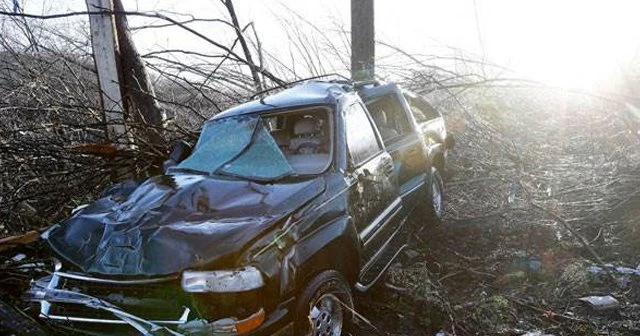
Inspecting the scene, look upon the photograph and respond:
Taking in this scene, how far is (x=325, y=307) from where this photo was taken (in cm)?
336

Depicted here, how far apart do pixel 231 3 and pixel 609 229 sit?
6.78 meters

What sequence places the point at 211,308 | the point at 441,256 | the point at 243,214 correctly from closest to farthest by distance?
the point at 211,308 → the point at 243,214 → the point at 441,256

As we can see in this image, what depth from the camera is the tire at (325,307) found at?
3.05 m

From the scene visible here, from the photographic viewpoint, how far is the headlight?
8.98 ft

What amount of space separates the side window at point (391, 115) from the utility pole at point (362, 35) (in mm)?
3405

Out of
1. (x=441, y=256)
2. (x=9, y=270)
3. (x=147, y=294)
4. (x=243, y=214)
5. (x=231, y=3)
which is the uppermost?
(x=231, y=3)

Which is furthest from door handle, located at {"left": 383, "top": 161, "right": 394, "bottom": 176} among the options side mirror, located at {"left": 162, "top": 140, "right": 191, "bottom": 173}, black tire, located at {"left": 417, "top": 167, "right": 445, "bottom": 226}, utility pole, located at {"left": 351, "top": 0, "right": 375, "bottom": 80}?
utility pole, located at {"left": 351, "top": 0, "right": 375, "bottom": 80}

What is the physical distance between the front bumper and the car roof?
6.34ft

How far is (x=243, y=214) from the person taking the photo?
3.22m

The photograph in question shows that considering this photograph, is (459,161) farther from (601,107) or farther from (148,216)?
(148,216)

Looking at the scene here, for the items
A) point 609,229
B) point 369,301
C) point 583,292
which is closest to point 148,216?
point 369,301

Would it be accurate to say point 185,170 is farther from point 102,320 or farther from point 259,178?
point 102,320

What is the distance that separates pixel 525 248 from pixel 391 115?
2011 mm

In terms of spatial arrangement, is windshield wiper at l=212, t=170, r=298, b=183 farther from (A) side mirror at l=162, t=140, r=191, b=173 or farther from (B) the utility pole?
(B) the utility pole
